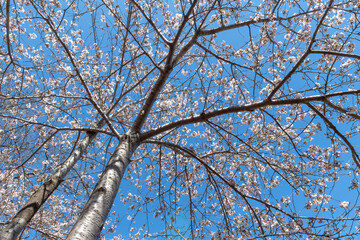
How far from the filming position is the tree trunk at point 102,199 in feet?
5.88

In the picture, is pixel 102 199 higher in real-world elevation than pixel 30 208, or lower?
higher

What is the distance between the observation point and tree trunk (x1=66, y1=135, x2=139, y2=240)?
5.88ft

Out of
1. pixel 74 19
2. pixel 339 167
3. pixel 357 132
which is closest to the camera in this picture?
pixel 357 132

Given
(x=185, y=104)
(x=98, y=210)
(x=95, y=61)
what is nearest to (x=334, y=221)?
(x=98, y=210)

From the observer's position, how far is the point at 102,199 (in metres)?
2.11

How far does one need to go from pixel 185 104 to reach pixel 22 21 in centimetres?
336

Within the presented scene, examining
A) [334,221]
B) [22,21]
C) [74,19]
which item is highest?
[22,21]

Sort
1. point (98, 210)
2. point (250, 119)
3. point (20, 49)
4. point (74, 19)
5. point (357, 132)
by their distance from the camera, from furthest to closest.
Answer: point (20, 49), point (250, 119), point (74, 19), point (357, 132), point (98, 210)

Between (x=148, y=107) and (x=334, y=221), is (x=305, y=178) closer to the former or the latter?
(x=334, y=221)

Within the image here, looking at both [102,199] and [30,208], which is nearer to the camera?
[102,199]

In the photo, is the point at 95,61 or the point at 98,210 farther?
the point at 95,61

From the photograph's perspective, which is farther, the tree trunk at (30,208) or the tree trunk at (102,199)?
the tree trunk at (30,208)

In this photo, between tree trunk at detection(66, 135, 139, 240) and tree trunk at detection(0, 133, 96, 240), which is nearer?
tree trunk at detection(66, 135, 139, 240)

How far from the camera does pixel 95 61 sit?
4.30 metres
